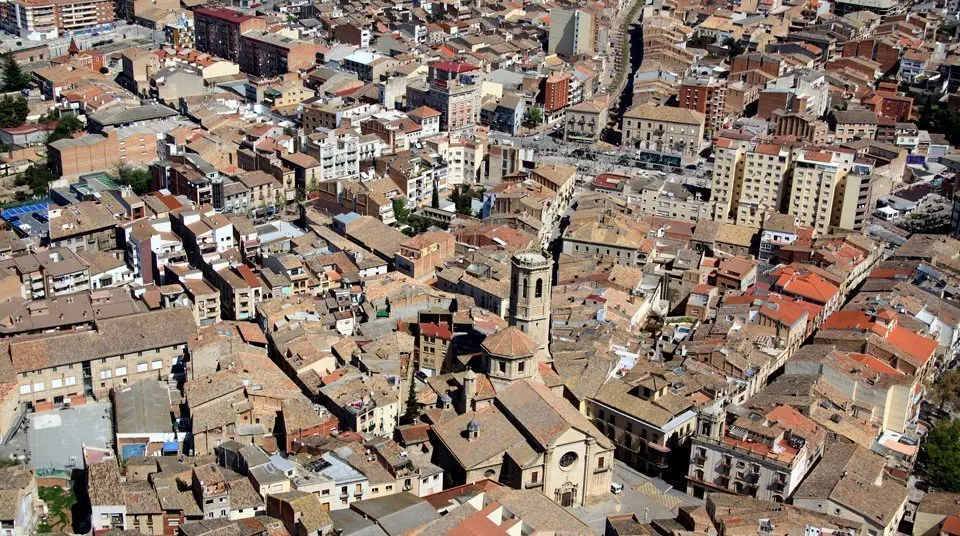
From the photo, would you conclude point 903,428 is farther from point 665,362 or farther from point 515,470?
point 515,470

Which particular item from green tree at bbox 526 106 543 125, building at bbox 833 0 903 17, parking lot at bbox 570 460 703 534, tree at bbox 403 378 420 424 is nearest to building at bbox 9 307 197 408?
tree at bbox 403 378 420 424

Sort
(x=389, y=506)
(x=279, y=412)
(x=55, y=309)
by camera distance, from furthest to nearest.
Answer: (x=55, y=309) → (x=279, y=412) → (x=389, y=506)

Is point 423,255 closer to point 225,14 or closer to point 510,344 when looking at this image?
point 510,344

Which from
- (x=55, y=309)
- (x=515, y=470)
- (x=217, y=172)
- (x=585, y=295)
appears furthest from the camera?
(x=217, y=172)

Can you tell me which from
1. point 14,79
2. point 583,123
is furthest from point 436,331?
point 14,79

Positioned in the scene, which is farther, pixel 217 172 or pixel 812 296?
pixel 217 172

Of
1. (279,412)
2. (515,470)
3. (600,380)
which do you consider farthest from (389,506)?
(600,380)

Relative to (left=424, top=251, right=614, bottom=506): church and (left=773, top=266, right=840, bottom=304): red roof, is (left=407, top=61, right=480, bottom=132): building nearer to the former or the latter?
(left=773, top=266, right=840, bottom=304): red roof
